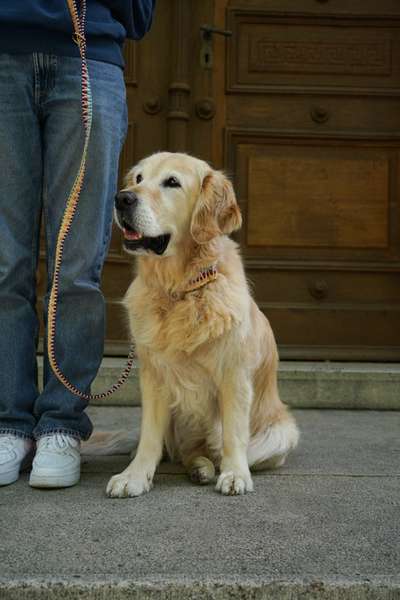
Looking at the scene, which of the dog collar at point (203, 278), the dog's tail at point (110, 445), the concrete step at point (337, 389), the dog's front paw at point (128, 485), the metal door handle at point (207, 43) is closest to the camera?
the dog's front paw at point (128, 485)

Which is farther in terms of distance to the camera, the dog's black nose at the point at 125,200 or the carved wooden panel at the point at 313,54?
the carved wooden panel at the point at 313,54

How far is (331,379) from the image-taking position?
11.7ft

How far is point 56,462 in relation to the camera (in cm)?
208

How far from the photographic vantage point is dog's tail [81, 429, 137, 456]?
254 cm

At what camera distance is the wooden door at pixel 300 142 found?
4035 millimetres

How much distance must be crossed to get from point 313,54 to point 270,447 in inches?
105

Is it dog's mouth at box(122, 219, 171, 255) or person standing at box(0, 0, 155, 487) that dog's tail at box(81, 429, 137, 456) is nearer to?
person standing at box(0, 0, 155, 487)

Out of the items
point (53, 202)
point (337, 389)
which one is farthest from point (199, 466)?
point (337, 389)

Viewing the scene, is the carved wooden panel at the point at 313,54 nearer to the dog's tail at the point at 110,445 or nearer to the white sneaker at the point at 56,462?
the dog's tail at the point at 110,445

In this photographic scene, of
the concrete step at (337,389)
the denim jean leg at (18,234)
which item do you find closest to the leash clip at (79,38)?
the denim jean leg at (18,234)

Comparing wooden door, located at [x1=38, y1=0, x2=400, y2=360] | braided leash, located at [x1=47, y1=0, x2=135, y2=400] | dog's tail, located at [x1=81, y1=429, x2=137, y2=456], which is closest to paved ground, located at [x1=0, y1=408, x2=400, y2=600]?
dog's tail, located at [x1=81, y1=429, x2=137, y2=456]

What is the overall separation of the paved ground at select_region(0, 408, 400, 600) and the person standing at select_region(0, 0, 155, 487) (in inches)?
8.0

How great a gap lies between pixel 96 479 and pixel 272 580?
36.7 inches

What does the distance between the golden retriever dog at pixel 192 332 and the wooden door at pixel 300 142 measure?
1.65 metres
